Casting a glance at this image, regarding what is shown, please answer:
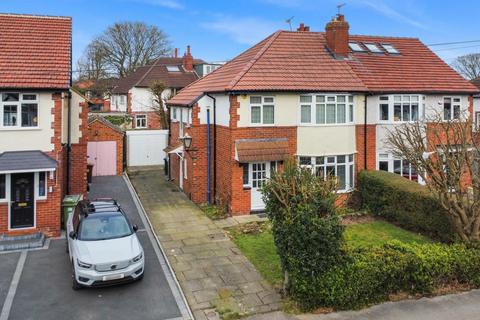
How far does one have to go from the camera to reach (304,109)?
17781 mm

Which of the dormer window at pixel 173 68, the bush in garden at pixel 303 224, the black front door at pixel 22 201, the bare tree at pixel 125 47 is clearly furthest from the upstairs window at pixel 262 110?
the bare tree at pixel 125 47

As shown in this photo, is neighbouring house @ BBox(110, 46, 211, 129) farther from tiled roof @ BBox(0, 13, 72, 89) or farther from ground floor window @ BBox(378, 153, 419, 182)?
ground floor window @ BBox(378, 153, 419, 182)

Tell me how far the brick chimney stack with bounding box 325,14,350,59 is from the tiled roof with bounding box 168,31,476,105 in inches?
14.3

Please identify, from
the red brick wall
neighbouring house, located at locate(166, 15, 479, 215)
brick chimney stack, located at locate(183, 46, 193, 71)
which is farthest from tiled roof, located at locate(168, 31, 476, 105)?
brick chimney stack, located at locate(183, 46, 193, 71)

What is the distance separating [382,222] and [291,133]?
16.6ft

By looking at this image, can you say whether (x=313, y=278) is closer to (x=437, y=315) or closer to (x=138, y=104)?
(x=437, y=315)

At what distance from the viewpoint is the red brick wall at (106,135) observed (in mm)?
25297

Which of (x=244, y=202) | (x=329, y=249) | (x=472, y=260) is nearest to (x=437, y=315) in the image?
(x=472, y=260)

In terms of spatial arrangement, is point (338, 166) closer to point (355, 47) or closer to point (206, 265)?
point (355, 47)

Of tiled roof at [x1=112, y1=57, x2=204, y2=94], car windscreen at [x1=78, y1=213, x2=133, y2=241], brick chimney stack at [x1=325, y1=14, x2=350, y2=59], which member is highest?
tiled roof at [x1=112, y1=57, x2=204, y2=94]

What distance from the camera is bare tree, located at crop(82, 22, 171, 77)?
166 ft

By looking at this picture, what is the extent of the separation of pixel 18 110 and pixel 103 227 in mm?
5627

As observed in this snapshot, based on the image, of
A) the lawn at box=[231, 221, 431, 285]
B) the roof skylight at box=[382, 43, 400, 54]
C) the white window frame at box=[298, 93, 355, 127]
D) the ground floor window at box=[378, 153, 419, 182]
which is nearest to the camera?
the lawn at box=[231, 221, 431, 285]

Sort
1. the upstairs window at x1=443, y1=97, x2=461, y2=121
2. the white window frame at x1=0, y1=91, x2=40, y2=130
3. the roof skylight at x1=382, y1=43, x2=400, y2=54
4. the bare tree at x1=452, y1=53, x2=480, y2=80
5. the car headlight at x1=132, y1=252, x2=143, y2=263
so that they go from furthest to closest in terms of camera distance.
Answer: the bare tree at x1=452, y1=53, x2=480, y2=80 → the roof skylight at x1=382, y1=43, x2=400, y2=54 → the upstairs window at x1=443, y1=97, x2=461, y2=121 → the white window frame at x1=0, y1=91, x2=40, y2=130 → the car headlight at x1=132, y1=252, x2=143, y2=263
